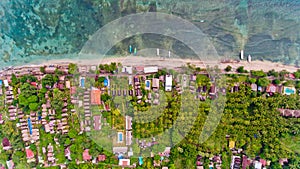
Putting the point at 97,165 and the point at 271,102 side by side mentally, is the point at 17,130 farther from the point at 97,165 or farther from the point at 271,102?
the point at 271,102

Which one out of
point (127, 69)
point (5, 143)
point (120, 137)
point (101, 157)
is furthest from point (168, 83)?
point (5, 143)

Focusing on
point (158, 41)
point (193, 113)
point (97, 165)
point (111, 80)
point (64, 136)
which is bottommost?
point (97, 165)

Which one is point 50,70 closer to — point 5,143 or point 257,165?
point 5,143

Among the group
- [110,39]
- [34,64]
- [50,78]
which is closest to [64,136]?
[50,78]

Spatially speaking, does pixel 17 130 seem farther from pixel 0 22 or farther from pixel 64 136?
pixel 0 22

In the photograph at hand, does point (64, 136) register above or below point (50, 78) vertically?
below

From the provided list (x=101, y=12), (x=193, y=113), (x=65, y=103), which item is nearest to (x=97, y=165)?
(x=65, y=103)

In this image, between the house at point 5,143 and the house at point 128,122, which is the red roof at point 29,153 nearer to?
the house at point 5,143

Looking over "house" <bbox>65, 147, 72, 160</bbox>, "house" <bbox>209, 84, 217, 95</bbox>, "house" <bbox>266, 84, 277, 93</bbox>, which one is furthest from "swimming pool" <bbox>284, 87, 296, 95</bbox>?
"house" <bbox>65, 147, 72, 160</bbox>
